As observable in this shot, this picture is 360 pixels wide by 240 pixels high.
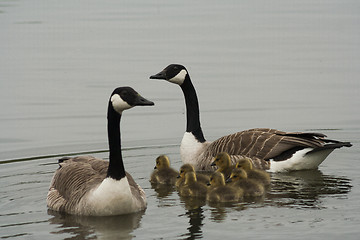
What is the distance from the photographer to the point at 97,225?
Result: 35.3 ft

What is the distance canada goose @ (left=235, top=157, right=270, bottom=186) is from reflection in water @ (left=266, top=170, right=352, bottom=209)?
0.17 m

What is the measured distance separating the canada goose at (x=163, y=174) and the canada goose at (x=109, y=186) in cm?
127

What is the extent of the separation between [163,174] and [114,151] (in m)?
2.15

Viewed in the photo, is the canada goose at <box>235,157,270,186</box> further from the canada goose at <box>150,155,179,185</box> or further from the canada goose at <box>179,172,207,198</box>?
the canada goose at <box>150,155,179,185</box>

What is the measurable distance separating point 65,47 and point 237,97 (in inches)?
464

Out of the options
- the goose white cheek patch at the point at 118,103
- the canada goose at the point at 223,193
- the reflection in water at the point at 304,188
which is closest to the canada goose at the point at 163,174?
the canada goose at the point at 223,193

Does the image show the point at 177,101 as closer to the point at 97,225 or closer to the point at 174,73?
the point at 174,73

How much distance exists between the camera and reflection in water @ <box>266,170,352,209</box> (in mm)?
11508

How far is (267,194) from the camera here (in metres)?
12.0

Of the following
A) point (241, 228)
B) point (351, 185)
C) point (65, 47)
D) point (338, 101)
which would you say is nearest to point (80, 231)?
point (241, 228)

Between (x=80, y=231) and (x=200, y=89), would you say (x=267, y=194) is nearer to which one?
(x=80, y=231)

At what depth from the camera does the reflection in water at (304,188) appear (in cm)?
1151

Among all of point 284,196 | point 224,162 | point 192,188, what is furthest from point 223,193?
point 224,162

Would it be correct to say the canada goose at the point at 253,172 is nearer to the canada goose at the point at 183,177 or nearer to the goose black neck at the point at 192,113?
the canada goose at the point at 183,177
